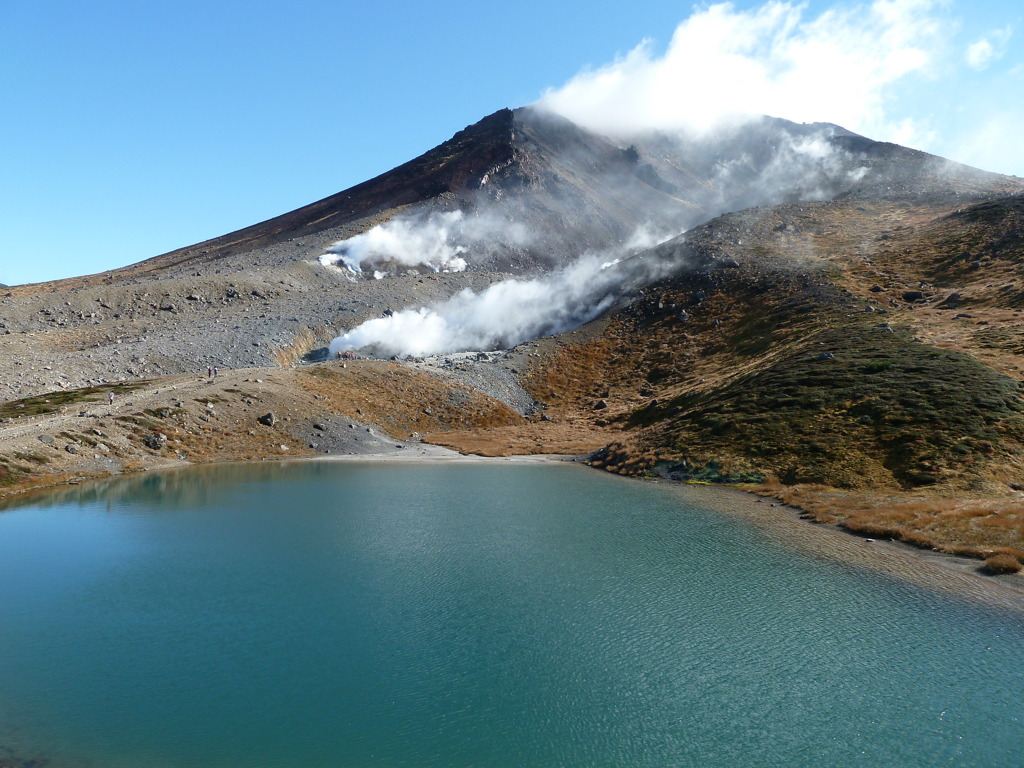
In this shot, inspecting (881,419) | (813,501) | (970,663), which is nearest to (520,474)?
(813,501)

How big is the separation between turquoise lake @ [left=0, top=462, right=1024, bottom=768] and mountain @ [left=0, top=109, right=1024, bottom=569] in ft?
42.7

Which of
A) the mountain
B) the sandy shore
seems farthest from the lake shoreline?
the mountain

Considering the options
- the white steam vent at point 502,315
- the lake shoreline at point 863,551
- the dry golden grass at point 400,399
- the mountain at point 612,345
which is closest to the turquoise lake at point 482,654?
the lake shoreline at point 863,551

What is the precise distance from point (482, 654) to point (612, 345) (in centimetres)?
9202

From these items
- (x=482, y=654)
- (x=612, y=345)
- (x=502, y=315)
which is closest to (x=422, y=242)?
(x=502, y=315)

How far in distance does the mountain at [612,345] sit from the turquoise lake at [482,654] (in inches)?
512

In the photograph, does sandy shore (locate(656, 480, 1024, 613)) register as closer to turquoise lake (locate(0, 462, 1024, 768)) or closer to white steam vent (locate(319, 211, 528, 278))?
turquoise lake (locate(0, 462, 1024, 768))

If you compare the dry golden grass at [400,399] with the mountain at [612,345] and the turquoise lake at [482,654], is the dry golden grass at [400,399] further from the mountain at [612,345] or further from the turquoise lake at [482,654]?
the turquoise lake at [482,654]

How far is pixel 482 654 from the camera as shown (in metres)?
20.5

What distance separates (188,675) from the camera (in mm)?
18906

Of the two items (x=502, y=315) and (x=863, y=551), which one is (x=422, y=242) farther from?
(x=863, y=551)

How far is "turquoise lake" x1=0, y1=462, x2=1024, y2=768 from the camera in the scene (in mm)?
15641

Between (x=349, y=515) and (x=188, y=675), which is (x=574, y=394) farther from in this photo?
(x=188, y=675)

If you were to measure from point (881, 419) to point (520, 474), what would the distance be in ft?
104
